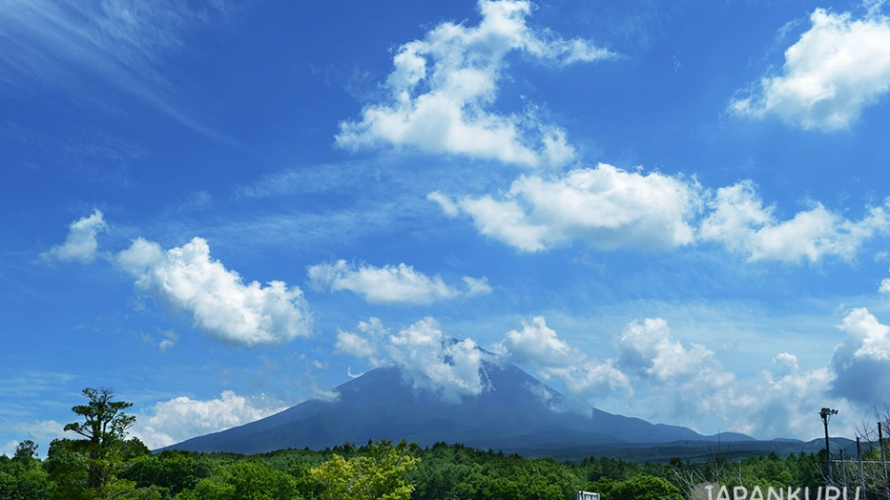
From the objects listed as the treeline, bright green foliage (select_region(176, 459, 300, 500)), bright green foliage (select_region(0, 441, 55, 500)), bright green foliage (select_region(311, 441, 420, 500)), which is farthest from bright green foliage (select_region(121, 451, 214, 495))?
bright green foliage (select_region(311, 441, 420, 500))

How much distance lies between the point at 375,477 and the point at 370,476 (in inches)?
19.2

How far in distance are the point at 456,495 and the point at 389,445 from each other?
5074 cm

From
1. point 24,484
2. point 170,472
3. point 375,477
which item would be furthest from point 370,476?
point 170,472

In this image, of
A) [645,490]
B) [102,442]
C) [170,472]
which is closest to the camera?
[102,442]

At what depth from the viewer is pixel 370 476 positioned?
42.4 m

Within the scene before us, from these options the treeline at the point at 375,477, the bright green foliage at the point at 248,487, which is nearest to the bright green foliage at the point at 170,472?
the treeline at the point at 375,477

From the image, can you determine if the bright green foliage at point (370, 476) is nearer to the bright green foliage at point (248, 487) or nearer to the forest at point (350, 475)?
the forest at point (350, 475)

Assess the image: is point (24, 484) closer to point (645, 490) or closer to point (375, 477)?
point (375, 477)

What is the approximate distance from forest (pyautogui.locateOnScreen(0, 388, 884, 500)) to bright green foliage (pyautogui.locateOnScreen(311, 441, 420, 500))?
0.18ft

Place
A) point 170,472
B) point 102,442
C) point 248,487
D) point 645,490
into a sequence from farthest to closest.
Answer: point 170,472 → point 645,490 → point 248,487 → point 102,442

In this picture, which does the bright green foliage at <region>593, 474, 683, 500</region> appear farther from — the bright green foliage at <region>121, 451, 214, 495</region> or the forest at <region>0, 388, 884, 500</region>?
the bright green foliage at <region>121, 451, 214, 495</region>

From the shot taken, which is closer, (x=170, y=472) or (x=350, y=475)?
(x=350, y=475)

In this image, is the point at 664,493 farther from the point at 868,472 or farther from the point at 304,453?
the point at 304,453

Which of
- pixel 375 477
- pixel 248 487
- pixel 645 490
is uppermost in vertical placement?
pixel 375 477
